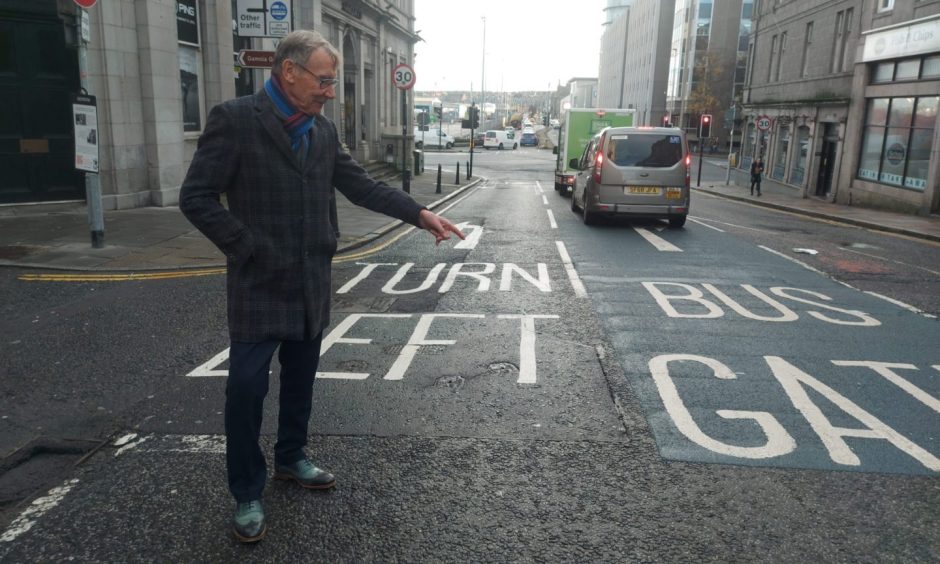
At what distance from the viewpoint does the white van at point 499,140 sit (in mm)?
69500

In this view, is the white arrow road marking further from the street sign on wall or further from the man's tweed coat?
the man's tweed coat

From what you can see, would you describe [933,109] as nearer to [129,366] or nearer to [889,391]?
[889,391]

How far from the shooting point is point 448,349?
598 cm

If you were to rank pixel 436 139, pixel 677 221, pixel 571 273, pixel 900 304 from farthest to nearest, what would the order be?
pixel 436 139 < pixel 677 221 < pixel 571 273 < pixel 900 304

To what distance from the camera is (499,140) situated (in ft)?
229

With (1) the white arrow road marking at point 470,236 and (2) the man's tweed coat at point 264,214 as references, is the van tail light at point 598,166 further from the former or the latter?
(2) the man's tweed coat at point 264,214

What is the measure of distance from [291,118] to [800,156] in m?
31.0

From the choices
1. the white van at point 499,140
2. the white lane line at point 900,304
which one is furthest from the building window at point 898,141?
the white van at point 499,140

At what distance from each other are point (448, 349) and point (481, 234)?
25.4 feet

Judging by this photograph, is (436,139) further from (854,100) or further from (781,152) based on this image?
(854,100)

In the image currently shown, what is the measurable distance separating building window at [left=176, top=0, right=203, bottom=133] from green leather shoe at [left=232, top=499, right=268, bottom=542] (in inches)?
557

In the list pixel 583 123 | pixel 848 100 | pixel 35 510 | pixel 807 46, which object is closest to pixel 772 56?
pixel 807 46

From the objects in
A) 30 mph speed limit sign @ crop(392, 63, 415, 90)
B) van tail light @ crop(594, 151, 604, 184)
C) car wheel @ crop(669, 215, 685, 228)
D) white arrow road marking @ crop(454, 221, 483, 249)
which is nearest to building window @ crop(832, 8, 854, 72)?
car wheel @ crop(669, 215, 685, 228)

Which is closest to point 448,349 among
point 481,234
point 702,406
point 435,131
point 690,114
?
point 702,406
